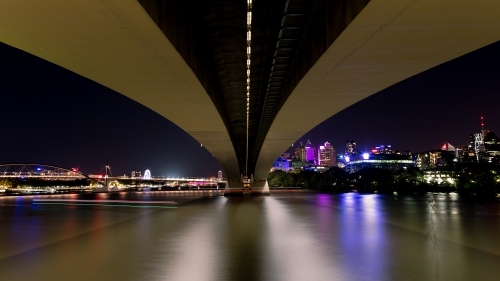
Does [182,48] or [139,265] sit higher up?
[182,48]

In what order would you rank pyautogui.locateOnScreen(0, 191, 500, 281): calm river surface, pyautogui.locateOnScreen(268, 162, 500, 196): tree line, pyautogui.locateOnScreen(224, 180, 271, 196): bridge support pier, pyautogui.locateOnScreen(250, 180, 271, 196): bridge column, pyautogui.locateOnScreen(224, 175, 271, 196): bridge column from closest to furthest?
pyautogui.locateOnScreen(0, 191, 500, 281): calm river surface, pyautogui.locateOnScreen(224, 180, 271, 196): bridge support pier, pyautogui.locateOnScreen(224, 175, 271, 196): bridge column, pyautogui.locateOnScreen(250, 180, 271, 196): bridge column, pyautogui.locateOnScreen(268, 162, 500, 196): tree line

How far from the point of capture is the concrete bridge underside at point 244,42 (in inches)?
406

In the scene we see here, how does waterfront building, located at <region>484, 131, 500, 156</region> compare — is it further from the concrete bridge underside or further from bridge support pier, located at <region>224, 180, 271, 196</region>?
the concrete bridge underside

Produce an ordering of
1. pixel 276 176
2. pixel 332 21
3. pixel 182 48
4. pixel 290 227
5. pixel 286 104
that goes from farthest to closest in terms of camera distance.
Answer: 1. pixel 276 176
2. pixel 286 104
3. pixel 290 227
4. pixel 182 48
5. pixel 332 21

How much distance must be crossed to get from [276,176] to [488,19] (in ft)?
386

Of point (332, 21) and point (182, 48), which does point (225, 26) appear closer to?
point (182, 48)

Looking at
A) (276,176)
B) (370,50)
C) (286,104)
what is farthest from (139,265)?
(276,176)

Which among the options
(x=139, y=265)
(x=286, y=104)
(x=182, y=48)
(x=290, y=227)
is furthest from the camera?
(x=286, y=104)

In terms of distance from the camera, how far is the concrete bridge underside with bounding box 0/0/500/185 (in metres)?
10.3

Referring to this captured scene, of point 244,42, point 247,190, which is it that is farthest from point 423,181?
point 244,42

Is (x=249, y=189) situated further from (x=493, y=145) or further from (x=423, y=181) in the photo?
(x=493, y=145)

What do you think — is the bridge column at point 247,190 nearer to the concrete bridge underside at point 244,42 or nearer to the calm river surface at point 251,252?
the concrete bridge underside at point 244,42

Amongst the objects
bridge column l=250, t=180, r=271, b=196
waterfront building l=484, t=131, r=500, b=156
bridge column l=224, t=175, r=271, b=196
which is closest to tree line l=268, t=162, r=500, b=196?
bridge column l=250, t=180, r=271, b=196

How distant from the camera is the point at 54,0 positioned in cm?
927
